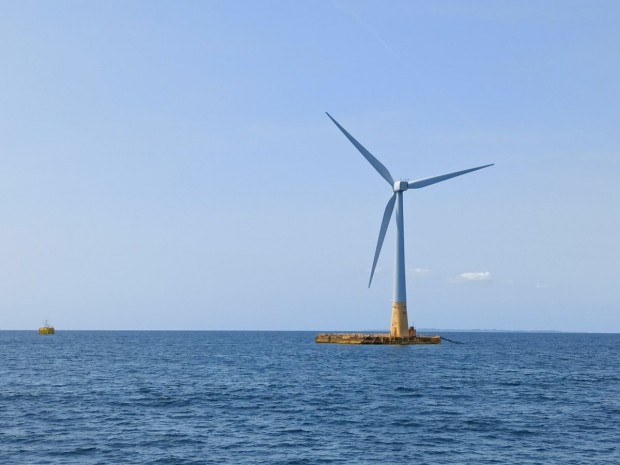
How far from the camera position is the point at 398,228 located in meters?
136

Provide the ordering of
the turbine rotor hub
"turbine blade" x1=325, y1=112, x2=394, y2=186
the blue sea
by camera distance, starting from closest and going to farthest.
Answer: the blue sea
"turbine blade" x1=325, y1=112, x2=394, y2=186
the turbine rotor hub

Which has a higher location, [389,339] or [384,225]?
[384,225]

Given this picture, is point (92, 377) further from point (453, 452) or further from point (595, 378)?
point (595, 378)

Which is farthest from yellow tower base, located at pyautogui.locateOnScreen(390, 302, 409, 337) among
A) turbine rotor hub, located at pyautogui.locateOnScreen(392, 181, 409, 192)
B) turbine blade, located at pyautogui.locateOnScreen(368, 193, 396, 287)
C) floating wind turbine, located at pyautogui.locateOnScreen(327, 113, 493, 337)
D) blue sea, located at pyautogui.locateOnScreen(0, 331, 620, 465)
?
blue sea, located at pyautogui.locateOnScreen(0, 331, 620, 465)

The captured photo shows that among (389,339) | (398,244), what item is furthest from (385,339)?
(398,244)

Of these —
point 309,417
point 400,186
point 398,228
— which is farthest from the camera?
point 400,186

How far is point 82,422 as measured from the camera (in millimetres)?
47844

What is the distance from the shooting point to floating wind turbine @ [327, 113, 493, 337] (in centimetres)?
13288

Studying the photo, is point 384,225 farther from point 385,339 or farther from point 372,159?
point 385,339

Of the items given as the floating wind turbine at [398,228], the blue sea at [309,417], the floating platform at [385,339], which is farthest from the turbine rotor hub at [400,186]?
the blue sea at [309,417]

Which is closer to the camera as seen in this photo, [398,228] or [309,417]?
[309,417]

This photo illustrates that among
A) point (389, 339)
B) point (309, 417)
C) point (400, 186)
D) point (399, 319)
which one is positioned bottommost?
point (309, 417)

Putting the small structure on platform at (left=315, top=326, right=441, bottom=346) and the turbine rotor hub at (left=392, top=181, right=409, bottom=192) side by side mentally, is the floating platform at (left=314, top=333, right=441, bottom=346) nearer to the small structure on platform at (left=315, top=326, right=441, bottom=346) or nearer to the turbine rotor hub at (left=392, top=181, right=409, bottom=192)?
the small structure on platform at (left=315, top=326, right=441, bottom=346)

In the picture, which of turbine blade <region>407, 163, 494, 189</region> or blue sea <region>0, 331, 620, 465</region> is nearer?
blue sea <region>0, 331, 620, 465</region>
